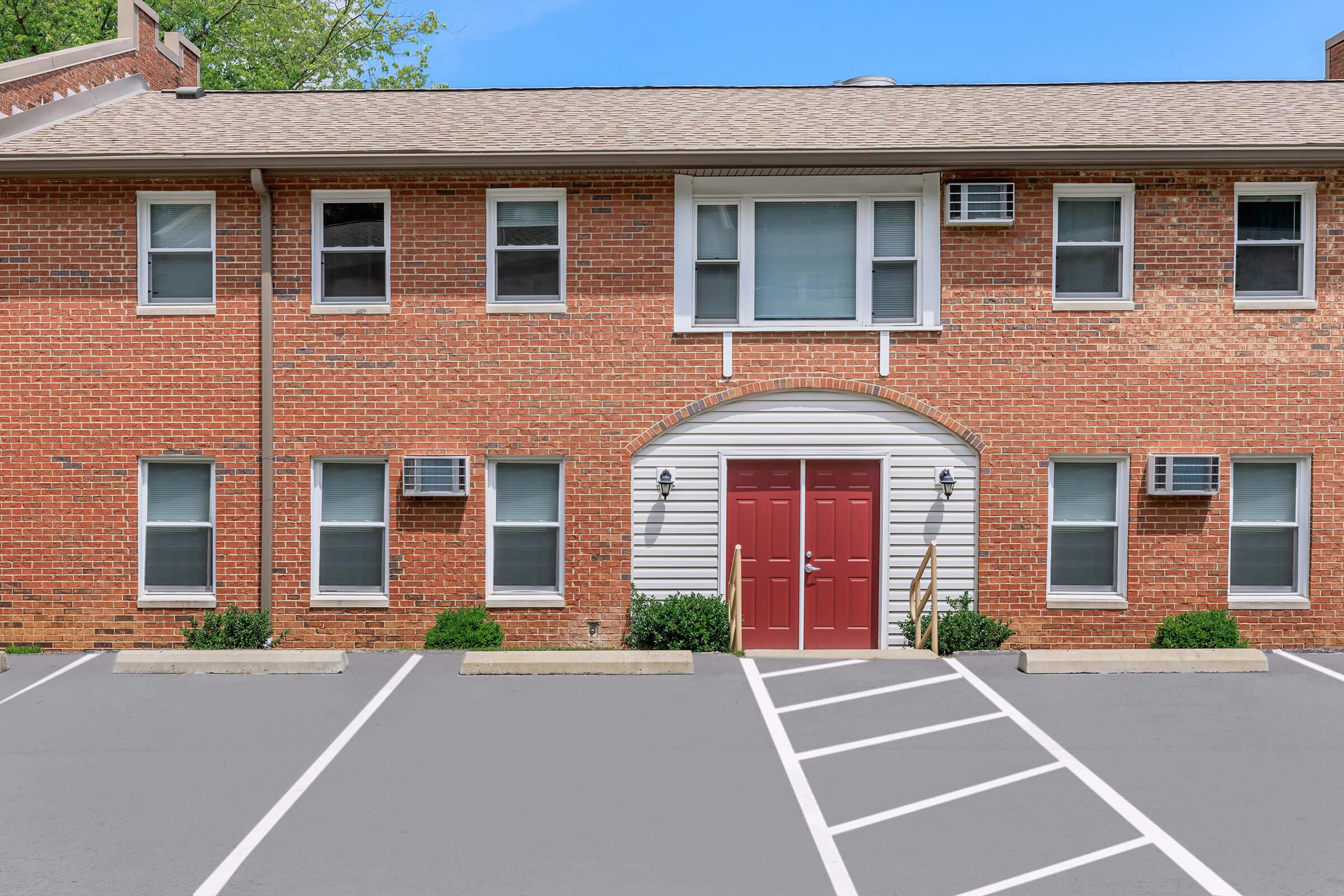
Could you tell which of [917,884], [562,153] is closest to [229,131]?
[562,153]

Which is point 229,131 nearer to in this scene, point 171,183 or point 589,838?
point 171,183

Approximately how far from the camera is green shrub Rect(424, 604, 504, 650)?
11.3 metres

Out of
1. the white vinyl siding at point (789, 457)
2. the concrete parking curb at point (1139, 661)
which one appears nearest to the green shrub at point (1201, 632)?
the concrete parking curb at point (1139, 661)

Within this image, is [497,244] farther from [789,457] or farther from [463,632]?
[463,632]

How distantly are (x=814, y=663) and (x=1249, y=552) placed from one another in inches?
227

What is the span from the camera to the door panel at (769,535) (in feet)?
38.4

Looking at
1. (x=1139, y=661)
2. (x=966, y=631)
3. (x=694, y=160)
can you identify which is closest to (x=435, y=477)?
(x=694, y=160)

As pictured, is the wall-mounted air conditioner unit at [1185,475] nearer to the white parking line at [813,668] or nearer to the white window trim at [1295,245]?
the white window trim at [1295,245]

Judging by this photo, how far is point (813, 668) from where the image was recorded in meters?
10.1

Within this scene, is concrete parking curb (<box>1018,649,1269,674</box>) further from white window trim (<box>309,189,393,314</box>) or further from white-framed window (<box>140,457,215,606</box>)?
white-framed window (<box>140,457,215,606</box>)

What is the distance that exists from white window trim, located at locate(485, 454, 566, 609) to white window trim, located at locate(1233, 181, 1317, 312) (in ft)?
28.0

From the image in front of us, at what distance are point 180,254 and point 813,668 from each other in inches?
357

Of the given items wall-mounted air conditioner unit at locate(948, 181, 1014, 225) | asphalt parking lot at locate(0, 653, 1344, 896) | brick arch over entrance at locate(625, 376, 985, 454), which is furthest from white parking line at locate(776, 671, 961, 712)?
wall-mounted air conditioner unit at locate(948, 181, 1014, 225)

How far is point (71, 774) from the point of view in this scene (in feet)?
24.1
